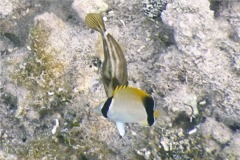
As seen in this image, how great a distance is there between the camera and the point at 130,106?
2.06 m

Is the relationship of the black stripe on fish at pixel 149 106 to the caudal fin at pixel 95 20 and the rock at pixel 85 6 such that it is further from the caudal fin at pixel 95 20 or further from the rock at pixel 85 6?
the rock at pixel 85 6

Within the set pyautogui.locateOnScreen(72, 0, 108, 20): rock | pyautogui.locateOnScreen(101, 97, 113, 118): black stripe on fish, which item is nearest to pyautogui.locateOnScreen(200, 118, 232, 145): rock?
pyautogui.locateOnScreen(101, 97, 113, 118): black stripe on fish

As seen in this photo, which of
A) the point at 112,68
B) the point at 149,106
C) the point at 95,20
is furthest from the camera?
the point at 95,20

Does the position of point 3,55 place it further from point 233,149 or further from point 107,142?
point 233,149

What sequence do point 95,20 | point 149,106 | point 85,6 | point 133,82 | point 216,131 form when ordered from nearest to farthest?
point 149,106 < point 95,20 < point 216,131 < point 133,82 < point 85,6

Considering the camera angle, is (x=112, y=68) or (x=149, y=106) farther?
(x=112, y=68)

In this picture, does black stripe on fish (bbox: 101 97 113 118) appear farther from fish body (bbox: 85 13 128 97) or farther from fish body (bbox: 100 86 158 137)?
fish body (bbox: 85 13 128 97)

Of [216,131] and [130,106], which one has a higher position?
[130,106]

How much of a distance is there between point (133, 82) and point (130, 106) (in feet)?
3.42

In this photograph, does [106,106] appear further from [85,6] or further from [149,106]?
[85,6]

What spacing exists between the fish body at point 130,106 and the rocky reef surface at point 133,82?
2.61 ft

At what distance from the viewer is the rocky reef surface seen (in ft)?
9.59

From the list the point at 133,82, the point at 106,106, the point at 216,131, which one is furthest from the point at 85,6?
the point at 216,131

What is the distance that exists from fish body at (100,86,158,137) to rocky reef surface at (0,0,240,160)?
0.80 metres
